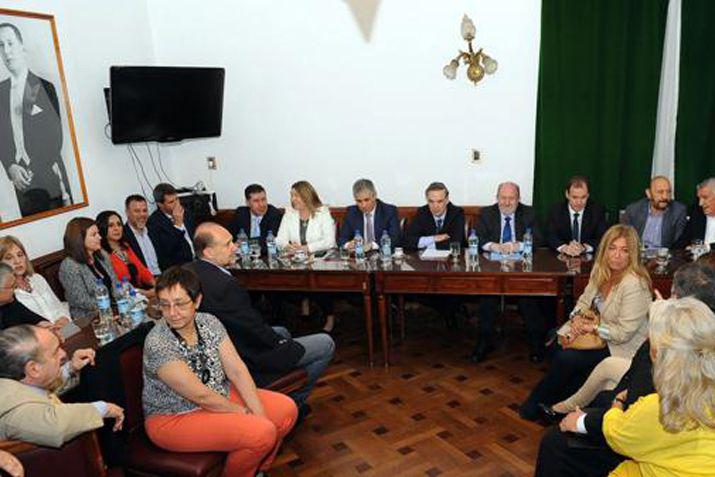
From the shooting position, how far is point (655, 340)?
1956 mm

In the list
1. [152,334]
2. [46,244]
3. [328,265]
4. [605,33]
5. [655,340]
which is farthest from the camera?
[605,33]

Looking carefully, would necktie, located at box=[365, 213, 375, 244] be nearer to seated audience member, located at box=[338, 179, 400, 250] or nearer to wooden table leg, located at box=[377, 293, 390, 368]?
seated audience member, located at box=[338, 179, 400, 250]

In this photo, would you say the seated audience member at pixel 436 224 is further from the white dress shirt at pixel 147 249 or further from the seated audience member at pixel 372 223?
the white dress shirt at pixel 147 249

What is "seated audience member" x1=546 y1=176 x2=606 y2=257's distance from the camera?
4.43 metres

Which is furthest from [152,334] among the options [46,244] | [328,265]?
[46,244]

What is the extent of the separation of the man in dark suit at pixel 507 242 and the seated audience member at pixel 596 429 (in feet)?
5.13

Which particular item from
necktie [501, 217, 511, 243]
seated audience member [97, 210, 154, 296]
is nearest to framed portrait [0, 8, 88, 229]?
seated audience member [97, 210, 154, 296]

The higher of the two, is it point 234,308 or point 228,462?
point 234,308

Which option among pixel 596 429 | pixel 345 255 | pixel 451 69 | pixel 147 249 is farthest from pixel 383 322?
pixel 451 69

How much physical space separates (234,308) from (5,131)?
2522mm

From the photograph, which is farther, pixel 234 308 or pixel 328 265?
pixel 328 265

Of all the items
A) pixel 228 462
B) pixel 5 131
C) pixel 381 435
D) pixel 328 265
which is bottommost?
pixel 381 435

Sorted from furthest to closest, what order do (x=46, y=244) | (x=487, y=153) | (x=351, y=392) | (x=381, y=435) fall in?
(x=487, y=153) < (x=46, y=244) < (x=351, y=392) < (x=381, y=435)

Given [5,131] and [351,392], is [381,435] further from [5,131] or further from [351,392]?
[5,131]
